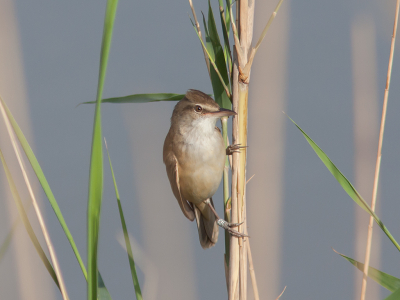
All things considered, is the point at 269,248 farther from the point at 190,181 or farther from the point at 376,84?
the point at 376,84

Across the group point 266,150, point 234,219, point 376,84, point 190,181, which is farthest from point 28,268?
point 376,84

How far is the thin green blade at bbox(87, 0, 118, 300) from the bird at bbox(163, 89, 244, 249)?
0.82 metres

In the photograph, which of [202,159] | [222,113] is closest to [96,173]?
[222,113]

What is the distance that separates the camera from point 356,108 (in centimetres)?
168

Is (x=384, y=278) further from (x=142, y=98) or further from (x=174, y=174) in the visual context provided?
(x=174, y=174)

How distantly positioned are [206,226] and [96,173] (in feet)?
4.15

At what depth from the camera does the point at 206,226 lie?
6.47 feet

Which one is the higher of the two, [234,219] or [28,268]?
[234,219]

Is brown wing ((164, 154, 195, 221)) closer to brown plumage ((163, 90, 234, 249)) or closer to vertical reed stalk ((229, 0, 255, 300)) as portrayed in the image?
brown plumage ((163, 90, 234, 249))

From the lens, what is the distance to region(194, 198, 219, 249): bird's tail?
1943mm

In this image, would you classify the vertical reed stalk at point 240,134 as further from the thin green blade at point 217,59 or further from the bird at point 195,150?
the bird at point 195,150

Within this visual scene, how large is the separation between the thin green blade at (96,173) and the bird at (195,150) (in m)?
0.82

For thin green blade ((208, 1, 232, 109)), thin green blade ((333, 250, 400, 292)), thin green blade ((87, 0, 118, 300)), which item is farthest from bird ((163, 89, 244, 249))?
thin green blade ((87, 0, 118, 300))

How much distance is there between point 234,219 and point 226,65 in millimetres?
431
